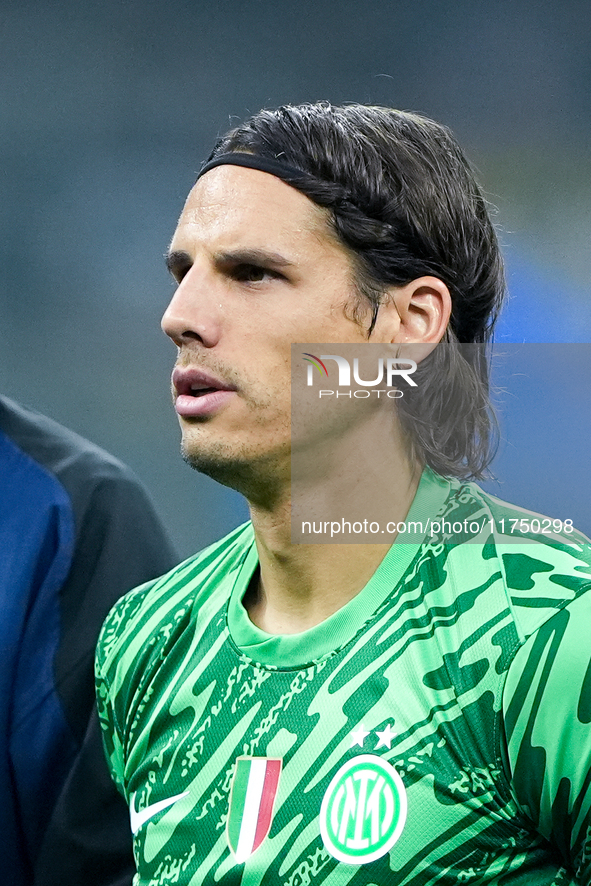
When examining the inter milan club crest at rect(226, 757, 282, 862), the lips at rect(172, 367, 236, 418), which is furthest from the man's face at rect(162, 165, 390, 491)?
the inter milan club crest at rect(226, 757, 282, 862)

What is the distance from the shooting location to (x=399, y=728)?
Answer: 88 cm

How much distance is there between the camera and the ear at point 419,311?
1.06m

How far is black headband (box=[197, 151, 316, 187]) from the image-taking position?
1.03 m

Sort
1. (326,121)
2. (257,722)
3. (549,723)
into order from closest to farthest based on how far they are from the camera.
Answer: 1. (549,723)
2. (257,722)
3. (326,121)

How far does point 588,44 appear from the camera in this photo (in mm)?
1595

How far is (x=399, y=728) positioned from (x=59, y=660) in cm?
62

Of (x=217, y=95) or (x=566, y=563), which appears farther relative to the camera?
(x=217, y=95)

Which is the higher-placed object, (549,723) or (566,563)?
(566,563)

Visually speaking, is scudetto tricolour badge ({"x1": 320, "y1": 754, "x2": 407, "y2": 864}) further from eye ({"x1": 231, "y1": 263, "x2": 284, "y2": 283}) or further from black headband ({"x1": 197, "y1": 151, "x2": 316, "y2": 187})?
black headband ({"x1": 197, "y1": 151, "x2": 316, "y2": 187})

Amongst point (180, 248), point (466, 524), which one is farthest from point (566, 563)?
point (180, 248)

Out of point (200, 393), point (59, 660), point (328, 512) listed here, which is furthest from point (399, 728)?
point (59, 660)

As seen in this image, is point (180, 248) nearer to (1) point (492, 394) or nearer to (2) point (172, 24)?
(1) point (492, 394)

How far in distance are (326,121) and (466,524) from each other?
0.50 m

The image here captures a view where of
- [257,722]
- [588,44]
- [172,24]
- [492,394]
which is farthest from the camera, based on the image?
[172,24]
